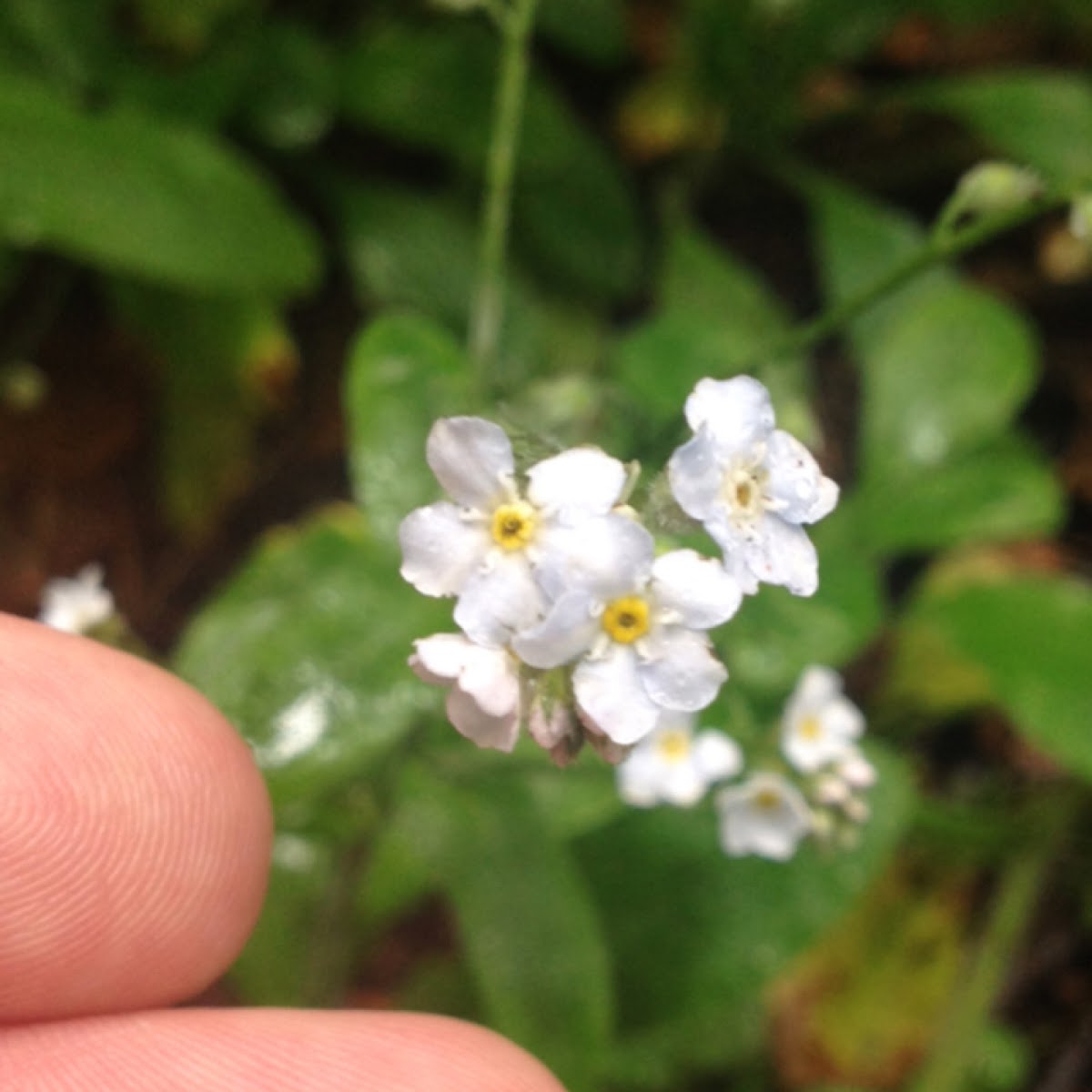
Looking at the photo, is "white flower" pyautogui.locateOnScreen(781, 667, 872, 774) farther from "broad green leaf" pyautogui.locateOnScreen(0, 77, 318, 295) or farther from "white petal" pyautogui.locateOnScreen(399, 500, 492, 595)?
"broad green leaf" pyautogui.locateOnScreen(0, 77, 318, 295)

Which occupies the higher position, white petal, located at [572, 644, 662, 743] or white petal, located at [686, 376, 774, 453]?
white petal, located at [686, 376, 774, 453]

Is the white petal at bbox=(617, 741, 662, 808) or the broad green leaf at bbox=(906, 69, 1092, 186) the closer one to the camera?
the white petal at bbox=(617, 741, 662, 808)

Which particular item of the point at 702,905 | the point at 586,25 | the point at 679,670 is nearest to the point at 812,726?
the point at 702,905

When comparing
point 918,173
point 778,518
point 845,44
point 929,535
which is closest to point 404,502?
point 778,518

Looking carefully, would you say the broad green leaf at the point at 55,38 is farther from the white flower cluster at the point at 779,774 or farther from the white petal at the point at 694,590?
the white petal at the point at 694,590

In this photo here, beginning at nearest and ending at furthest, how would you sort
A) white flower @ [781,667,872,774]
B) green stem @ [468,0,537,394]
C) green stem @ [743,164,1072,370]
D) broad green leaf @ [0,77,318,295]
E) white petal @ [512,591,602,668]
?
white petal @ [512,591,602,668], green stem @ [743,164,1072,370], green stem @ [468,0,537,394], white flower @ [781,667,872,774], broad green leaf @ [0,77,318,295]

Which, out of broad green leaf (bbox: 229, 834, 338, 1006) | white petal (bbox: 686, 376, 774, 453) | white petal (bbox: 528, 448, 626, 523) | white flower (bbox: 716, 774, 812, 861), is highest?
white petal (bbox: 686, 376, 774, 453)

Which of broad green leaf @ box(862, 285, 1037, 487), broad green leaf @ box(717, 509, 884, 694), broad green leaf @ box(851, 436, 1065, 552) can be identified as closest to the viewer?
broad green leaf @ box(717, 509, 884, 694)

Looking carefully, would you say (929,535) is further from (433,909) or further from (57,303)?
(57,303)

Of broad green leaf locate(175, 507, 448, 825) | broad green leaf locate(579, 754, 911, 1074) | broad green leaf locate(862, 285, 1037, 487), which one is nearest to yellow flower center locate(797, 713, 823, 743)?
broad green leaf locate(579, 754, 911, 1074)
